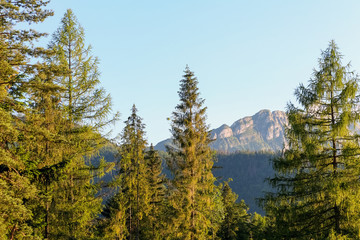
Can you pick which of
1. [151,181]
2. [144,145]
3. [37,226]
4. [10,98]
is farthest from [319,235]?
[151,181]

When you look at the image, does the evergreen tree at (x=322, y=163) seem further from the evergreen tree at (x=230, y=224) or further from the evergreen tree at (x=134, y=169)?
the evergreen tree at (x=230, y=224)

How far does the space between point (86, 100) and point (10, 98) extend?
508cm

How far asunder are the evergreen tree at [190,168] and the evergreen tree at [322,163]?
5669 mm

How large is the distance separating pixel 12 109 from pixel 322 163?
1183cm

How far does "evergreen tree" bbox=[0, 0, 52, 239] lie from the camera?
7547mm

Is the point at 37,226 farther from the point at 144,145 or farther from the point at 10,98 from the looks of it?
the point at 144,145

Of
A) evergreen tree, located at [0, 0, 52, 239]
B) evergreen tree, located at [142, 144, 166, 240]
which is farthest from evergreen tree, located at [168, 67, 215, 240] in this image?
evergreen tree, located at [0, 0, 52, 239]

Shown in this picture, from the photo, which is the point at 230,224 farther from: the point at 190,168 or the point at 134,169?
the point at 190,168

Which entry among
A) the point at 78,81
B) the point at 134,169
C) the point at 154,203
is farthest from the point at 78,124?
the point at 154,203

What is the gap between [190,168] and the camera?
1933cm

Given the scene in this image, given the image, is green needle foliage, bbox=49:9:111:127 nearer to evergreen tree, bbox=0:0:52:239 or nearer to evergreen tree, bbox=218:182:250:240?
evergreen tree, bbox=0:0:52:239

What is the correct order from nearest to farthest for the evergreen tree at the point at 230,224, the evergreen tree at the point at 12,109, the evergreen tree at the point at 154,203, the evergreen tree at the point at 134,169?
the evergreen tree at the point at 12,109
the evergreen tree at the point at 134,169
the evergreen tree at the point at 154,203
the evergreen tree at the point at 230,224

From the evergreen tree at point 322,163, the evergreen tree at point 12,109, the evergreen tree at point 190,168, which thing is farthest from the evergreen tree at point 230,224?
the evergreen tree at point 12,109

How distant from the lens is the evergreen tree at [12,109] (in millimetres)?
7547
